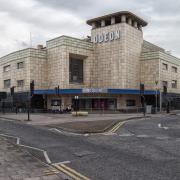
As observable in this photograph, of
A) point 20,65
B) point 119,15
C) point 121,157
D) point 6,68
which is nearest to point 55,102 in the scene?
point 20,65

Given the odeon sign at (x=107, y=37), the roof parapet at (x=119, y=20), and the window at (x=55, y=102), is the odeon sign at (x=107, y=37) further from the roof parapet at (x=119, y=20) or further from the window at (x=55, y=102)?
the window at (x=55, y=102)

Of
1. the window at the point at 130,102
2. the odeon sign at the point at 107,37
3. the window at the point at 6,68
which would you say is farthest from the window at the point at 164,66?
the window at the point at 6,68

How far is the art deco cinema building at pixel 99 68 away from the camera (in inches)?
2685

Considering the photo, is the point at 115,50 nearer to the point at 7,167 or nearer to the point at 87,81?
the point at 87,81

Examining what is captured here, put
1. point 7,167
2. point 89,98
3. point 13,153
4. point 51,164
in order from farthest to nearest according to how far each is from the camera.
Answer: point 89,98
point 13,153
point 51,164
point 7,167

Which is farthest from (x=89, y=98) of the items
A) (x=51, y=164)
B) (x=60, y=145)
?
(x=51, y=164)

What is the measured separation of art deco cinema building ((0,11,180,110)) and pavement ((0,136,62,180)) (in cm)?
5245

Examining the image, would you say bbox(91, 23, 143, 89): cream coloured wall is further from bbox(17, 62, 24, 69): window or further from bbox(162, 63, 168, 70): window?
bbox(17, 62, 24, 69): window

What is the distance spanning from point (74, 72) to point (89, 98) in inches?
340

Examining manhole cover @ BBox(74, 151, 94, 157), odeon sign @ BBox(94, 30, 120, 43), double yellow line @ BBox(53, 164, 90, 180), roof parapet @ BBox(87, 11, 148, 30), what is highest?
roof parapet @ BBox(87, 11, 148, 30)

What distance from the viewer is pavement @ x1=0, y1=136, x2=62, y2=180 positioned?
9063 millimetres

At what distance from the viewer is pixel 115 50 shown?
7125 centimetres

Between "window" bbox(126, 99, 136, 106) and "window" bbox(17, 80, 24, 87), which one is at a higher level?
"window" bbox(17, 80, 24, 87)

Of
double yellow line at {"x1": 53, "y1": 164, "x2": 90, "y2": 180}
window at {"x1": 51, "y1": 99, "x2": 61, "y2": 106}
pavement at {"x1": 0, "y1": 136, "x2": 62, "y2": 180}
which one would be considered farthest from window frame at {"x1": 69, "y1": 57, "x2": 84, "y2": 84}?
double yellow line at {"x1": 53, "y1": 164, "x2": 90, "y2": 180}
